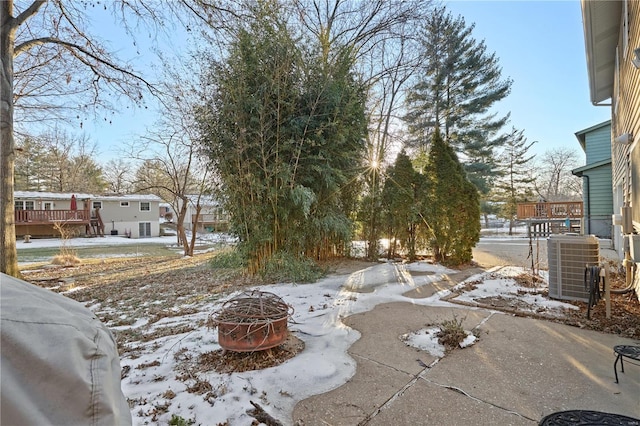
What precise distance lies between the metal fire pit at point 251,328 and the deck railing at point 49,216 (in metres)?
21.9

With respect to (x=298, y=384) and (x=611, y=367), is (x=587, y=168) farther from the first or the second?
(x=298, y=384)

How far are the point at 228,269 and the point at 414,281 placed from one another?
349 cm

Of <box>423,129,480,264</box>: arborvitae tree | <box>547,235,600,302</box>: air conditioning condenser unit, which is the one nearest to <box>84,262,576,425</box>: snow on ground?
<box>547,235,600,302</box>: air conditioning condenser unit

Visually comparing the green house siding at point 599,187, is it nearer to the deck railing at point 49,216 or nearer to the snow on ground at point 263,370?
the snow on ground at point 263,370

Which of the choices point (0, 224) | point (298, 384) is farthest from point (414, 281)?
point (0, 224)

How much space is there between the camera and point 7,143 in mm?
5195

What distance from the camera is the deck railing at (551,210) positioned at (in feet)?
41.5

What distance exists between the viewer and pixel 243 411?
184 centimetres

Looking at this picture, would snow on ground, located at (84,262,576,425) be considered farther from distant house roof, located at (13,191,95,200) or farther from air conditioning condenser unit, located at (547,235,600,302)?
distant house roof, located at (13,191,95,200)

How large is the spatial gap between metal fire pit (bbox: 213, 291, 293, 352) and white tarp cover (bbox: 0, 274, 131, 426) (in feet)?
5.44

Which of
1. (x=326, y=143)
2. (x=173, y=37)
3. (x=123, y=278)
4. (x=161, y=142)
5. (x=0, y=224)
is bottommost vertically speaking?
(x=123, y=278)

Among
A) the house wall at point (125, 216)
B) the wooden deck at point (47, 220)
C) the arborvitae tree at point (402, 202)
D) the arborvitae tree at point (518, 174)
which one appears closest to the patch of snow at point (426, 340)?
the arborvitae tree at point (402, 202)

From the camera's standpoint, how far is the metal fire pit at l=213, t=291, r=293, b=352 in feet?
7.95

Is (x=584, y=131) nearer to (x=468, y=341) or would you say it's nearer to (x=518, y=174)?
(x=518, y=174)
